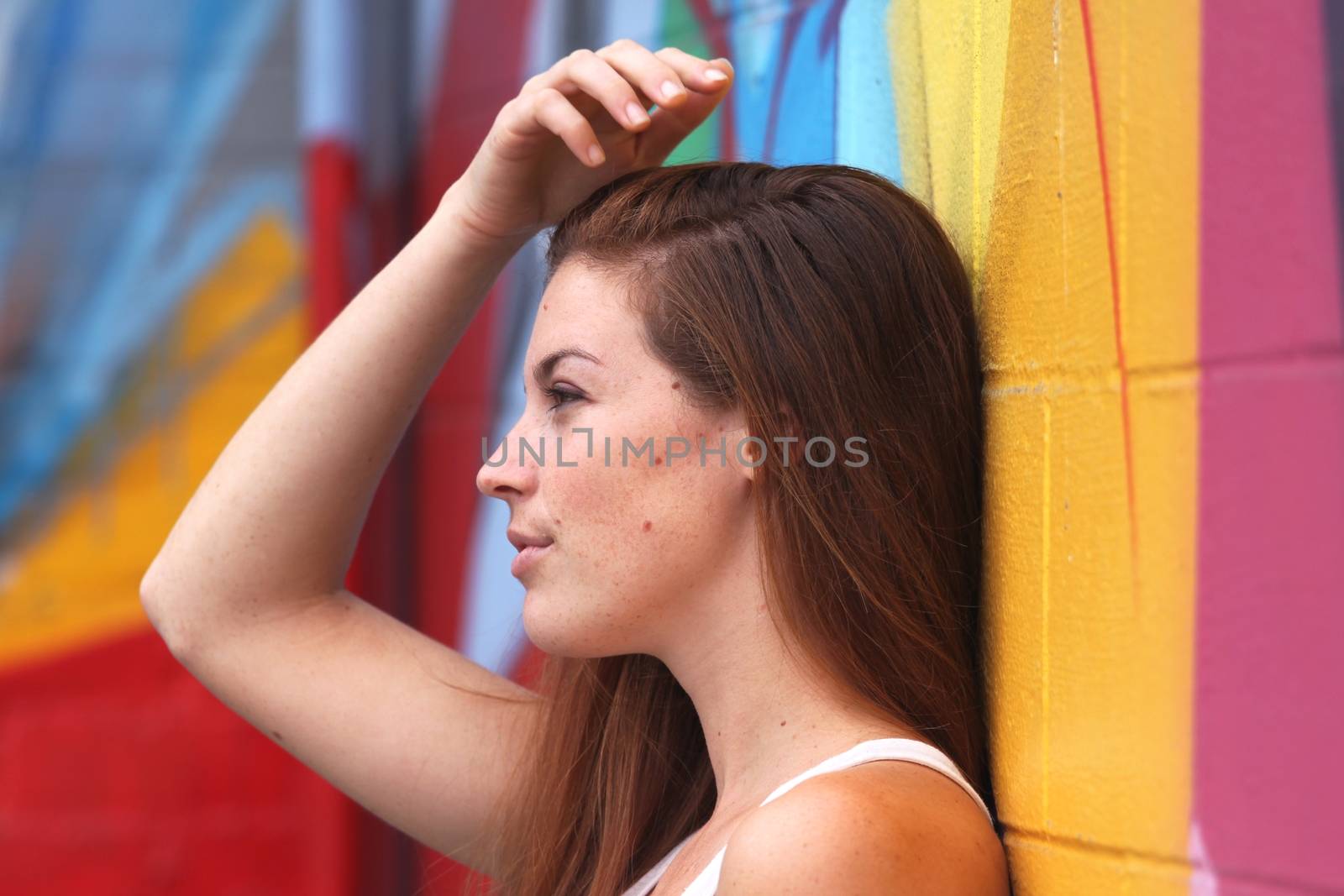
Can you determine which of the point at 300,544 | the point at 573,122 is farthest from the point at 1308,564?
the point at 300,544

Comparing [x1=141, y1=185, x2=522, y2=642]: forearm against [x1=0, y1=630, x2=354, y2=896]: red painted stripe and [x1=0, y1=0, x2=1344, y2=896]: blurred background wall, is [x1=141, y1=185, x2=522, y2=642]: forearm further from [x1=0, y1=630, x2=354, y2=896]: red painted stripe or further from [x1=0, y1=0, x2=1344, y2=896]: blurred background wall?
[x1=0, y1=630, x2=354, y2=896]: red painted stripe

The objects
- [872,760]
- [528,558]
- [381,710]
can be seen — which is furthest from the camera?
[381,710]

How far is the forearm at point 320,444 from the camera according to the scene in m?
1.90

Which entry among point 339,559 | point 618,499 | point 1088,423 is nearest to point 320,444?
point 339,559

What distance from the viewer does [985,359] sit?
1.56 m

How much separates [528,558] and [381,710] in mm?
427

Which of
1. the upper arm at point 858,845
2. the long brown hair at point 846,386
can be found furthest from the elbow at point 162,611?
the upper arm at point 858,845

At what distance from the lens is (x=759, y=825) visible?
1253 mm

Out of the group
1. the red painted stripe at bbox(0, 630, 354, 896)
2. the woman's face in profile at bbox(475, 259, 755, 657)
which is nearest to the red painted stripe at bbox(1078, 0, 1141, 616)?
the woman's face in profile at bbox(475, 259, 755, 657)

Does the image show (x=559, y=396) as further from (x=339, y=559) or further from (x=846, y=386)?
(x=339, y=559)

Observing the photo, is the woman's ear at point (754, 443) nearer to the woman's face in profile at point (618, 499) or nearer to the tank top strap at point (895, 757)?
the woman's face in profile at point (618, 499)

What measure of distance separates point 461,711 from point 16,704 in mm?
2335

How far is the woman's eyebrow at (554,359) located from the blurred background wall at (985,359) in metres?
0.46

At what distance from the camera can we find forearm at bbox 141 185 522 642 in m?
1.90
